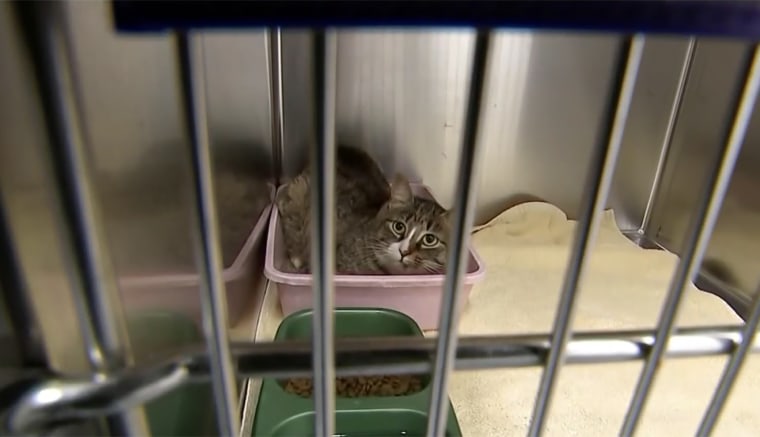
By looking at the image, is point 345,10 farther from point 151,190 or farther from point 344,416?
point 344,416

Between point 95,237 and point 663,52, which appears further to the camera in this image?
point 663,52

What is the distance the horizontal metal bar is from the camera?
0.78ft

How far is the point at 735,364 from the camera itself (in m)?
0.34

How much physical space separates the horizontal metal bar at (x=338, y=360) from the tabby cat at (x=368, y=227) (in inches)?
23.4

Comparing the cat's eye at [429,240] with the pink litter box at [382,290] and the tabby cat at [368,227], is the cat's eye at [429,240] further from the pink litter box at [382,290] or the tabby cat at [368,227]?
the pink litter box at [382,290]

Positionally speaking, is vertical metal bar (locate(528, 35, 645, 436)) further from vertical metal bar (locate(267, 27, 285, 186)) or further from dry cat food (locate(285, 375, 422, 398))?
vertical metal bar (locate(267, 27, 285, 186))

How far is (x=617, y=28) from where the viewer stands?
0.67 feet

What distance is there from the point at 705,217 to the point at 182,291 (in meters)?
0.42

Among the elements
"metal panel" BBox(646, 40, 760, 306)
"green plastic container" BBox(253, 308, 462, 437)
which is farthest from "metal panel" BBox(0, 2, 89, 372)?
"metal panel" BBox(646, 40, 760, 306)

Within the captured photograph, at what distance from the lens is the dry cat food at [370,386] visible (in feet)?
2.33

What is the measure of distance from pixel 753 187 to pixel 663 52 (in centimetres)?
36

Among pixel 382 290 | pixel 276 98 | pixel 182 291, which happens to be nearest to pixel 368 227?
pixel 382 290

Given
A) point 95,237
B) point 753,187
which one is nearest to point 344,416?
point 95,237

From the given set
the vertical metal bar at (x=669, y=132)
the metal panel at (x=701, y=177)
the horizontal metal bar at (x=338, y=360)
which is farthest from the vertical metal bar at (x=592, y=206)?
the vertical metal bar at (x=669, y=132)
